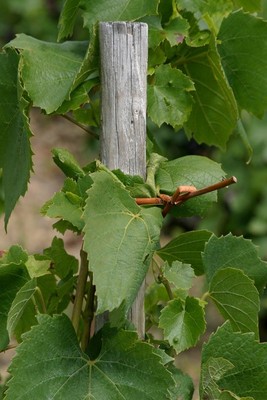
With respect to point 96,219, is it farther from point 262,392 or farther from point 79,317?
point 262,392

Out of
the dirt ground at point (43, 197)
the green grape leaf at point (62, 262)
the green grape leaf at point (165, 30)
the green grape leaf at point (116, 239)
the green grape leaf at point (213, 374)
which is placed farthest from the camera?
the dirt ground at point (43, 197)

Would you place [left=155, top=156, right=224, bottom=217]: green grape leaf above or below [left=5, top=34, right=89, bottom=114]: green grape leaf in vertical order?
below

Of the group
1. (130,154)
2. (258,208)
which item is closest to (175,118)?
(130,154)

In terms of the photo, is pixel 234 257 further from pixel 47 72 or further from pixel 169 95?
pixel 47 72

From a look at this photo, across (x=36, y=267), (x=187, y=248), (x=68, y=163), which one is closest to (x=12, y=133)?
(x=68, y=163)

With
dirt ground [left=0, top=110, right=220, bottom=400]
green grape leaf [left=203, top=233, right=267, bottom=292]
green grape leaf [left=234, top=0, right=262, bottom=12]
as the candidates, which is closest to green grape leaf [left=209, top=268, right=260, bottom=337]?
green grape leaf [left=203, top=233, right=267, bottom=292]

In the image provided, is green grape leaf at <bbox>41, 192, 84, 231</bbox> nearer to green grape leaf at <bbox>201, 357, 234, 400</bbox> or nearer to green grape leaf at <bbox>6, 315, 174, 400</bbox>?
green grape leaf at <bbox>6, 315, 174, 400</bbox>

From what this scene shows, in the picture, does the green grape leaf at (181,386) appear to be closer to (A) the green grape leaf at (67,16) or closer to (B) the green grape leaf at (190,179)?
(B) the green grape leaf at (190,179)

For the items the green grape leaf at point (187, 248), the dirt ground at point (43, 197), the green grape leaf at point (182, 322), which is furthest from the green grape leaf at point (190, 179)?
the dirt ground at point (43, 197)
